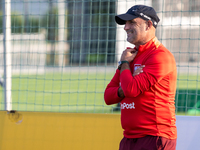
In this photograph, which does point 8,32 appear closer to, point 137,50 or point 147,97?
point 137,50

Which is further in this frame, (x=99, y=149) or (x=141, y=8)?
(x=99, y=149)

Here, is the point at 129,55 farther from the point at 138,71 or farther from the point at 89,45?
the point at 89,45

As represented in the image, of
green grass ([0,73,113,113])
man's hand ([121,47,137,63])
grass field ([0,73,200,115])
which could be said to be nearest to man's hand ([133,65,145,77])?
man's hand ([121,47,137,63])

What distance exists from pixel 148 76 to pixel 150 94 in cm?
16

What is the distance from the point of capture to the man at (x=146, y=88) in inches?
92.1

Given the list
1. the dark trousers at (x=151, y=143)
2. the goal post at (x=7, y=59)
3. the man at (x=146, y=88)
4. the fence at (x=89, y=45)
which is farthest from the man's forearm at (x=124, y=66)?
the goal post at (x=7, y=59)

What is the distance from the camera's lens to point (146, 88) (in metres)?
2.34

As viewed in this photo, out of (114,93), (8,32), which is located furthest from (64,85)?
(114,93)

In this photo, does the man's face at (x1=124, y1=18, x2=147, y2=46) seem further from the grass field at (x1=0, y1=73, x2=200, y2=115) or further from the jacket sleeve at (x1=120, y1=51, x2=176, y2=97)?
the grass field at (x1=0, y1=73, x2=200, y2=115)

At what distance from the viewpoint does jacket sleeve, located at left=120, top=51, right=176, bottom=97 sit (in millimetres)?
2316

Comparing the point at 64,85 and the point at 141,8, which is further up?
the point at 141,8

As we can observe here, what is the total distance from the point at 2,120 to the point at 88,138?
115 centimetres

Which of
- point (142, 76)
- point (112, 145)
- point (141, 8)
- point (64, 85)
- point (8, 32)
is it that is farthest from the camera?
point (64, 85)

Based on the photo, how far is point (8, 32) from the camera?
4348 mm
